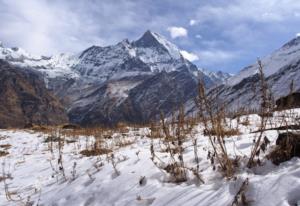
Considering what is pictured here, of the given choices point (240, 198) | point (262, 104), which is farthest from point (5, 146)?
point (240, 198)

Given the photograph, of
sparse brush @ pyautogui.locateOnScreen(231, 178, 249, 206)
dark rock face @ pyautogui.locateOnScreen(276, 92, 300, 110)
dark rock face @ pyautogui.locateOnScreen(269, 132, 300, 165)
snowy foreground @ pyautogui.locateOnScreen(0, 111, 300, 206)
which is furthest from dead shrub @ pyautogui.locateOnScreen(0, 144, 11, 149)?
sparse brush @ pyautogui.locateOnScreen(231, 178, 249, 206)

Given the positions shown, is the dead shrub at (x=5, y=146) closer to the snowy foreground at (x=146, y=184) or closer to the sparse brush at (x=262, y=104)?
the snowy foreground at (x=146, y=184)

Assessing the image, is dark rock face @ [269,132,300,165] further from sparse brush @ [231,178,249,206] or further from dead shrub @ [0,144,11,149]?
dead shrub @ [0,144,11,149]

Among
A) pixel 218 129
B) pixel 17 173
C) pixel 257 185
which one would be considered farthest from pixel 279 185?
pixel 17 173

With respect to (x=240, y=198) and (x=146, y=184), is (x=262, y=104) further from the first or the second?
(x=146, y=184)

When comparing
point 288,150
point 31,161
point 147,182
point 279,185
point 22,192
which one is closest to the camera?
point 279,185

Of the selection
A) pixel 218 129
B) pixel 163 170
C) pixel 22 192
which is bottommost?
pixel 22 192

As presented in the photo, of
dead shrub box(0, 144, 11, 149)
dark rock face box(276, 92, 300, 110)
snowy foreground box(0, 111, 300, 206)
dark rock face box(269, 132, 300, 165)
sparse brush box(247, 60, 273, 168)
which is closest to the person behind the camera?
snowy foreground box(0, 111, 300, 206)

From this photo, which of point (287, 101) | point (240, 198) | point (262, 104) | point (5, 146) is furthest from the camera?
point (5, 146)

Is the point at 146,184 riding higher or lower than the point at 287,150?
lower

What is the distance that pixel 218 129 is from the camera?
5418 mm

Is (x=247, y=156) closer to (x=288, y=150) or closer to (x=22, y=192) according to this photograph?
(x=288, y=150)

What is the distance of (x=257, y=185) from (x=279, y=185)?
0.27 m

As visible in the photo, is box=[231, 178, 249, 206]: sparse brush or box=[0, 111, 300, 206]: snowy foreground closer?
box=[231, 178, 249, 206]: sparse brush
